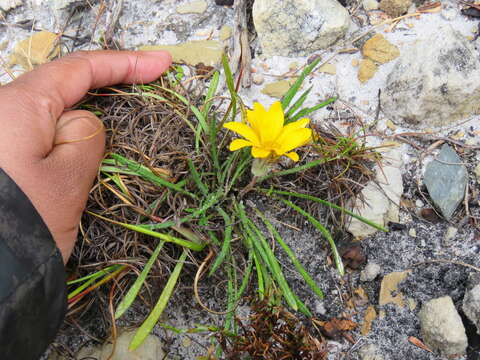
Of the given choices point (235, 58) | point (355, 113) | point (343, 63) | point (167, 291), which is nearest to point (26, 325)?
point (167, 291)

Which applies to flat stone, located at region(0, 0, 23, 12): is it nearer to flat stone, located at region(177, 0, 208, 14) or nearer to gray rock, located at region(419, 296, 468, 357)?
flat stone, located at region(177, 0, 208, 14)

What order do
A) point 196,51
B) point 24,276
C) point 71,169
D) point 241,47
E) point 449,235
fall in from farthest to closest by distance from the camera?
point 196,51, point 241,47, point 449,235, point 71,169, point 24,276

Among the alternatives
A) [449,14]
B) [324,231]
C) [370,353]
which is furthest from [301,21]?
[370,353]

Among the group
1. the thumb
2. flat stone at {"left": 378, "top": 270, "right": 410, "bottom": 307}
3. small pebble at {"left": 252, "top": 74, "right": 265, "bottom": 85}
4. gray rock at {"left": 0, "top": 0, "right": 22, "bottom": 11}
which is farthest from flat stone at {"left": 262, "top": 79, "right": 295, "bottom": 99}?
gray rock at {"left": 0, "top": 0, "right": 22, "bottom": 11}

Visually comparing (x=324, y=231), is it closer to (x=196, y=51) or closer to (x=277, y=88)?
(x=277, y=88)

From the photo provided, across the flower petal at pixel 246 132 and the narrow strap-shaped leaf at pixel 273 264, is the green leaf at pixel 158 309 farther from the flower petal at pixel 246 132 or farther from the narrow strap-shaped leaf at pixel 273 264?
the flower petal at pixel 246 132

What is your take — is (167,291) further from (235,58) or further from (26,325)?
(235,58)
